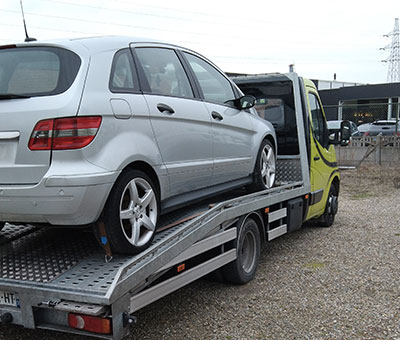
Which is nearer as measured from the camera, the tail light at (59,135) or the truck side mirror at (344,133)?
the tail light at (59,135)

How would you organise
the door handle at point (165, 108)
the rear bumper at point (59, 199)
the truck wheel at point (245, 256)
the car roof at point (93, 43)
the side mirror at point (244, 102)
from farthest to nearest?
the side mirror at point (244, 102)
the truck wheel at point (245, 256)
the door handle at point (165, 108)
the car roof at point (93, 43)
the rear bumper at point (59, 199)

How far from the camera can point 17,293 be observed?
293 centimetres

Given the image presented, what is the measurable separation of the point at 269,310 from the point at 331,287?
96 cm

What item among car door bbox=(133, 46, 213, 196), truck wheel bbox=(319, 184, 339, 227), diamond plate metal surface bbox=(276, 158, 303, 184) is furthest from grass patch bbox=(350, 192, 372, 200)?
car door bbox=(133, 46, 213, 196)

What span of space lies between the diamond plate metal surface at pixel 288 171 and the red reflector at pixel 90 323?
4.08 metres

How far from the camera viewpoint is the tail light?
2904mm

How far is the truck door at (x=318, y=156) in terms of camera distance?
6613mm

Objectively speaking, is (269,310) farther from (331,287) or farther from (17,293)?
(17,293)

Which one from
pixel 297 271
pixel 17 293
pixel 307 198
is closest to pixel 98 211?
pixel 17 293

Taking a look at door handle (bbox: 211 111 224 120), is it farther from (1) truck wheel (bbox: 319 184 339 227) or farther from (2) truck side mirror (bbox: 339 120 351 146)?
(1) truck wheel (bbox: 319 184 339 227)

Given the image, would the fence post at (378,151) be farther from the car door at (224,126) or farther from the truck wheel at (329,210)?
the car door at (224,126)

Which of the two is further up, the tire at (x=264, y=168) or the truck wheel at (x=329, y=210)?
the tire at (x=264, y=168)


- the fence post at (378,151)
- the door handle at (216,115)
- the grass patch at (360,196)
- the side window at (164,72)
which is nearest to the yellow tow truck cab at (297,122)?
the door handle at (216,115)

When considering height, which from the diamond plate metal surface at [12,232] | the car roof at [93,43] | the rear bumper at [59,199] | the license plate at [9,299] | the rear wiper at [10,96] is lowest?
the license plate at [9,299]
